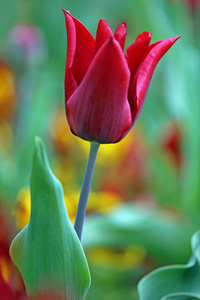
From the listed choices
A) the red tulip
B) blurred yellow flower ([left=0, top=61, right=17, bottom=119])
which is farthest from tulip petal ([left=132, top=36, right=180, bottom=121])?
blurred yellow flower ([left=0, top=61, right=17, bottom=119])

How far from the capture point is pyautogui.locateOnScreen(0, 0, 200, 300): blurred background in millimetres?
669

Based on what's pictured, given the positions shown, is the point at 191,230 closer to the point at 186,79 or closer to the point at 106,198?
the point at 106,198

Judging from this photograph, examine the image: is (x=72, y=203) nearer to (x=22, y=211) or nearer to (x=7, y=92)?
(x=22, y=211)

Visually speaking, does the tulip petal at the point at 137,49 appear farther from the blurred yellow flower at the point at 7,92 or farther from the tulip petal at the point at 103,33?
Result: the blurred yellow flower at the point at 7,92

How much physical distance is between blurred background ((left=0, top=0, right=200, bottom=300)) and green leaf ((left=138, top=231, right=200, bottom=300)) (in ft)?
0.31

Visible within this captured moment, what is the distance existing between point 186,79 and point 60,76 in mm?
353

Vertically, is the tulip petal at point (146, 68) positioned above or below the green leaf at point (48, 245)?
above

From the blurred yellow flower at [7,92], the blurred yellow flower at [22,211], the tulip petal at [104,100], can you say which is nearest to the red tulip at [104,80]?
the tulip petal at [104,100]

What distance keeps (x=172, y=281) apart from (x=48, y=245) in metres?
0.15

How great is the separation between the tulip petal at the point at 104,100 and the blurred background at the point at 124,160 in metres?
0.15

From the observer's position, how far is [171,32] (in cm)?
90

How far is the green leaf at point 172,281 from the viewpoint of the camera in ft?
1.23

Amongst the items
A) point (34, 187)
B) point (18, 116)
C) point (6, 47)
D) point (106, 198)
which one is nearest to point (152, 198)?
point (106, 198)

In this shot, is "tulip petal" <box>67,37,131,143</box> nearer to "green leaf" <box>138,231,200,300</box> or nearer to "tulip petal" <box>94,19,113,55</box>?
"tulip petal" <box>94,19,113,55</box>
